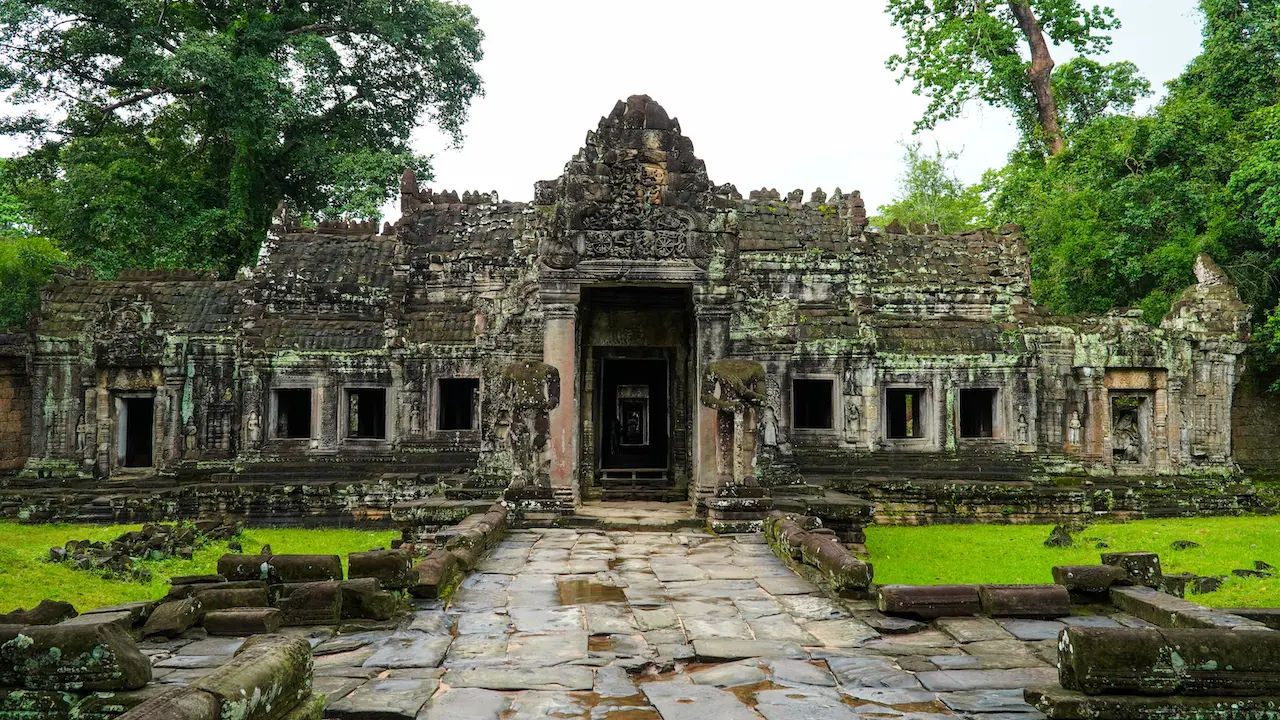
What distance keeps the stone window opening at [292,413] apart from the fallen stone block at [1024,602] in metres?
15.7

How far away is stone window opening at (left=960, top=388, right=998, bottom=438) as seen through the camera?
1997 cm

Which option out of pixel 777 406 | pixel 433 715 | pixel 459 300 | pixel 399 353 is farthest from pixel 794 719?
pixel 459 300

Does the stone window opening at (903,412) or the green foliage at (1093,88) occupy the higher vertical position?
the green foliage at (1093,88)

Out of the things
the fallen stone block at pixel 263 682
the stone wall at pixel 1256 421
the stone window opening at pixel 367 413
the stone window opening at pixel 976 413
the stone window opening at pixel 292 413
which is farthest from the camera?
the stone wall at pixel 1256 421

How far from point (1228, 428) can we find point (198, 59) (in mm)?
26412

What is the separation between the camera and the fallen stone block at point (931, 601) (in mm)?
6469

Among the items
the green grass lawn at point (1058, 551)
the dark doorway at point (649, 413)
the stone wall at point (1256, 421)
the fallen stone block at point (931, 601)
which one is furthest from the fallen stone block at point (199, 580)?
the stone wall at point (1256, 421)

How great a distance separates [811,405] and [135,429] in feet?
52.0

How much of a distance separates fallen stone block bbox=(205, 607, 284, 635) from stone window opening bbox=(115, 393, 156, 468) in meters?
15.2

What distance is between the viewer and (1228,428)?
18.7 metres

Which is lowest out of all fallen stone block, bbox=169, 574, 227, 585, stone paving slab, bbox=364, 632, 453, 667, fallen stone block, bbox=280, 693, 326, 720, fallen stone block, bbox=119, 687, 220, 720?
stone paving slab, bbox=364, 632, 453, 667

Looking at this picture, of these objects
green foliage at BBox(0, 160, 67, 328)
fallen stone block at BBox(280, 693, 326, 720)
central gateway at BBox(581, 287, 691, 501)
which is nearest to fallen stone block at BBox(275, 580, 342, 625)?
fallen stone block at BBox(280, 693, 326, 720)

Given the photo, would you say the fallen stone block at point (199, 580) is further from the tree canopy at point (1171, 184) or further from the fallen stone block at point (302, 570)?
the tree canopy at point (1171, 184)

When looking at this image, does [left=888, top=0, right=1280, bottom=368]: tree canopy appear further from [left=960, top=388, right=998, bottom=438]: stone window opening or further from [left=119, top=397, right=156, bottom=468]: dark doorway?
[left=119, top=397, right=156, bottom=468]: dark doorway
